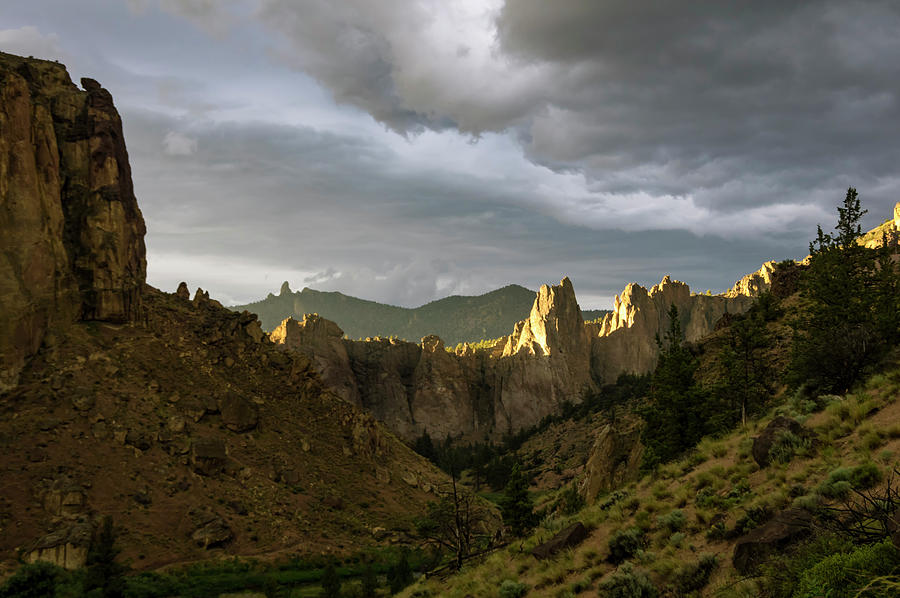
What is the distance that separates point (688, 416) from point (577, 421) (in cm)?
10248

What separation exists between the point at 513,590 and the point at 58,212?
61.3 m

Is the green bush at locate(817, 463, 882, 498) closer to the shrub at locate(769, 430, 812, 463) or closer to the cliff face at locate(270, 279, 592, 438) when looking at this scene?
the shrub at locate(769, 430, 812, 463)

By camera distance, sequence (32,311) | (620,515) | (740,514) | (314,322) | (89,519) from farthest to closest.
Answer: (314,322), (32,311), (89,519), (620,515), (740,514)

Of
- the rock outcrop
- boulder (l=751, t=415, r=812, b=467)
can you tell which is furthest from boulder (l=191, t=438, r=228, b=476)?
the rock outcrop

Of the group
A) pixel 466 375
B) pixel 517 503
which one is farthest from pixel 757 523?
pixel 466 375

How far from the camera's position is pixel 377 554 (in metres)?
51.9

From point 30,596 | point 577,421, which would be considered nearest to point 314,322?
point 577,421

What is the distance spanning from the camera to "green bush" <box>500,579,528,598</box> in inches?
614

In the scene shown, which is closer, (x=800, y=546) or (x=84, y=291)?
(x=800, y=546)

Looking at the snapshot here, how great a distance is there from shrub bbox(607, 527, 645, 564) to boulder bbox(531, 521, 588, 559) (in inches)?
86.0

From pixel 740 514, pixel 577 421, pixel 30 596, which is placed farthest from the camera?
pixel 577 421

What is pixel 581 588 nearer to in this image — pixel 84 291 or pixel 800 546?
pixel 800 546

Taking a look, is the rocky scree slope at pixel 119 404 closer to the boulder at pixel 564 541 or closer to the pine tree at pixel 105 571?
the pine tree at pixel 105 571

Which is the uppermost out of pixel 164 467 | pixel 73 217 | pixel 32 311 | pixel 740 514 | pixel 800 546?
pixel 73 217
